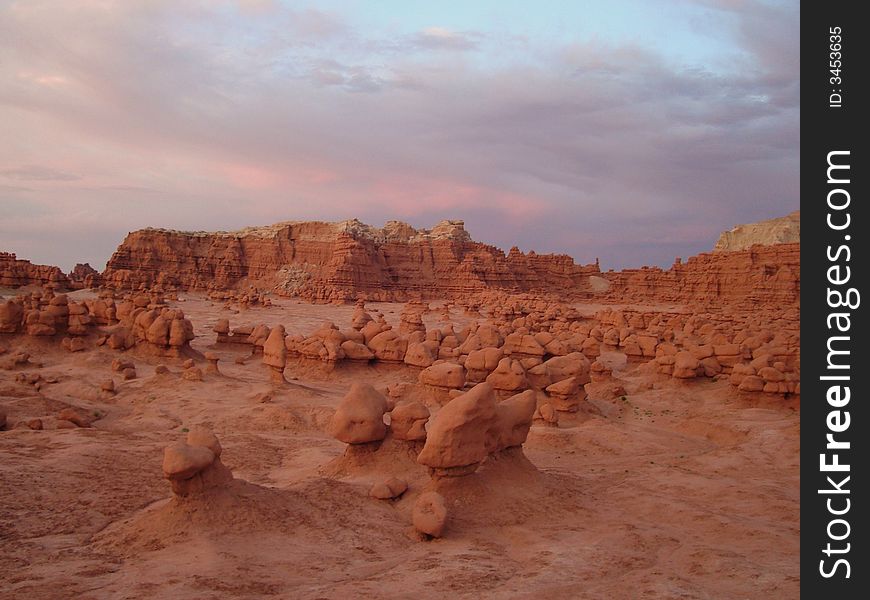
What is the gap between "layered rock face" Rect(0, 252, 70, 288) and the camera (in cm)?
3975

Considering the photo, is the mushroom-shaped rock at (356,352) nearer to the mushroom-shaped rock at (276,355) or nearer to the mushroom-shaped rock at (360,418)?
the mushroom-shaped rock at (276,355)

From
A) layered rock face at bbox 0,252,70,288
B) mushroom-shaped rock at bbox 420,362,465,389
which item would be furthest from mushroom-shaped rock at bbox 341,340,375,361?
layered rock face at bbox 0,252,70,288

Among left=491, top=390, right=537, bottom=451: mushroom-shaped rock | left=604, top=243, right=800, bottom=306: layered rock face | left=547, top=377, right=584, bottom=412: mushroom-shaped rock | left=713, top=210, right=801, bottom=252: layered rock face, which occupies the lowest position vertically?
left=547, top=377, right=584, bottom=412: mushroom-shaped rock

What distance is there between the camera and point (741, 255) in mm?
50375

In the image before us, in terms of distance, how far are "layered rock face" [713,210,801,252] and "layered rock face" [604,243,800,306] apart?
233 inches

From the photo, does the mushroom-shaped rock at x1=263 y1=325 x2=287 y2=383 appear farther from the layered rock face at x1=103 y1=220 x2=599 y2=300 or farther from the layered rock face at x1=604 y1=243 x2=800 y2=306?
the layered rock face at x1=604 y1=243 x2=800 y2=306

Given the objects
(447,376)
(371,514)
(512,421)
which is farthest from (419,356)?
(371,514)

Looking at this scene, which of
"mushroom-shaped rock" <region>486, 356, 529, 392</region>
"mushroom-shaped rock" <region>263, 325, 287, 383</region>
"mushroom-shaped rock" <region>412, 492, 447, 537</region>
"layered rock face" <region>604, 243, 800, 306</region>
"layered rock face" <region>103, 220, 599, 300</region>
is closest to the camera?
"mushroom-shaped rock" <region>412, 492, 447, 537</region>

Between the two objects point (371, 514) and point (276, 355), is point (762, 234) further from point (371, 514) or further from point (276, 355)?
point (371, 514)

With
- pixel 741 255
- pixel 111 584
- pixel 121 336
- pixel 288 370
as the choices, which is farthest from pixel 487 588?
pixel 741 255

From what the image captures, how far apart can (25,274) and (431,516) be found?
45.0 meters

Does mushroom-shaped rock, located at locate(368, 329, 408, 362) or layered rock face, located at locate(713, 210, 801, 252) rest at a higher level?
layered rock face, located at locate(713, 210, 801, 252)

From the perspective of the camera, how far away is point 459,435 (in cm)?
742
